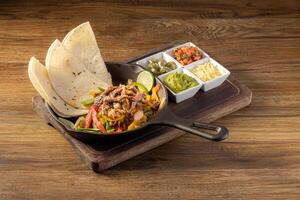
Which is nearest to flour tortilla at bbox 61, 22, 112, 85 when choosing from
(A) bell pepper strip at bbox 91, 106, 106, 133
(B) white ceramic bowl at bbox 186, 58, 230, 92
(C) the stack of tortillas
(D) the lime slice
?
(C) the stack of tortillas

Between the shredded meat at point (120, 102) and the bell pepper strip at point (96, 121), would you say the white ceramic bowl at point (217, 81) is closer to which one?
the shredded meat at point (120, 102)

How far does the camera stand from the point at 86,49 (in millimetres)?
2049

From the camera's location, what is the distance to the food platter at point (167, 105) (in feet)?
5.72

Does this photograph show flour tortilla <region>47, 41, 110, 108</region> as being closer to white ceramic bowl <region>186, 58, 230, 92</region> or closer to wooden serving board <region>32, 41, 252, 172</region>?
wooden serving board <region>32, 41, 252, 172</region>

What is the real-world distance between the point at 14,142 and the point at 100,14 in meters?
0.96

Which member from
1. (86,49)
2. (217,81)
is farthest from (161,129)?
(86,49)

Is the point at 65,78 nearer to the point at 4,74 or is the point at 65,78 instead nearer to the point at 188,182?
the point at 4,74

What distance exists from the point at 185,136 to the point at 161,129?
0.10 metres

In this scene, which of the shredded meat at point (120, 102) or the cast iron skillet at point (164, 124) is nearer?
the cast iron skillet at point (164, 124)

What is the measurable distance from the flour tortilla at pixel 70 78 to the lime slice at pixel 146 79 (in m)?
0.12

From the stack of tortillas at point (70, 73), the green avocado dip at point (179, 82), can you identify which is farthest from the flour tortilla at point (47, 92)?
the green avocado dip at point (179, 82)

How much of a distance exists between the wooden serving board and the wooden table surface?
3cm

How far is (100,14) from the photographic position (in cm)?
263

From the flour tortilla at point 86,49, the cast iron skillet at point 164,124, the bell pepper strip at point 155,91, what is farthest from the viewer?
the flour tortilla at point 86,49
